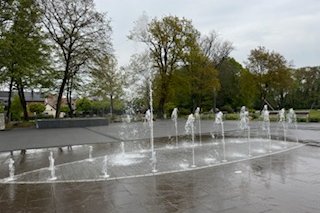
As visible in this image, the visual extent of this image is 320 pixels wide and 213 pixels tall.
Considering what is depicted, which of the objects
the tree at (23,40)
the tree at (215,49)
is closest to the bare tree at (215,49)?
the tree at (215,49)

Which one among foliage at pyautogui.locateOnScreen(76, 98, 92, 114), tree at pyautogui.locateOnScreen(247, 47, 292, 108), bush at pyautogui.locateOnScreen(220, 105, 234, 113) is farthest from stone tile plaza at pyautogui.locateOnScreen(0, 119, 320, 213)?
foliage at pyautogui.locateOnScreen(76, 98, 92, 114)

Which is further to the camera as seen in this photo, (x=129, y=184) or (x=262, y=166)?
(x=262, y=166)

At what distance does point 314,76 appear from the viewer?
52.0 meters

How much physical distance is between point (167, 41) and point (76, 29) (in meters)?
11.4

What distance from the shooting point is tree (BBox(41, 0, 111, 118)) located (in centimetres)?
2700

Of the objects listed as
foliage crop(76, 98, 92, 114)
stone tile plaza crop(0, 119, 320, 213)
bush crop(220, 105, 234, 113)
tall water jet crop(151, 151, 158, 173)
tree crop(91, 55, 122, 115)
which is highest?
tree crop(91, 55, 122, 115)

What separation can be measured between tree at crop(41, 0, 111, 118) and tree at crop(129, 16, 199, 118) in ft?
27.0

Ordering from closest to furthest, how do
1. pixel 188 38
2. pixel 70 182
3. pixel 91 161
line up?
pixel 70 182 < pixel 91 161 < pixel 188 38

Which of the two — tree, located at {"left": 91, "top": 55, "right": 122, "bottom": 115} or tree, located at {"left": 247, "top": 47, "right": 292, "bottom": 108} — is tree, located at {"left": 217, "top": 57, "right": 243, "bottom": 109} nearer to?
tree, located at {"left": 247, "top": 47, "right": 292, "bottom": 108}

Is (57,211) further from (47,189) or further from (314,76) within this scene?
(314,76)

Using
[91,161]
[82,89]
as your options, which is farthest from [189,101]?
[91,161]

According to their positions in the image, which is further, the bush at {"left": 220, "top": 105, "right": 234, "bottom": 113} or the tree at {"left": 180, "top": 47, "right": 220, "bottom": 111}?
the bush at {"left": 220, "top": 105, "right": 234, "bottom": 113}

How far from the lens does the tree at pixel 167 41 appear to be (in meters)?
35.2

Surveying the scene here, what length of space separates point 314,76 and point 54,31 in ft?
141
